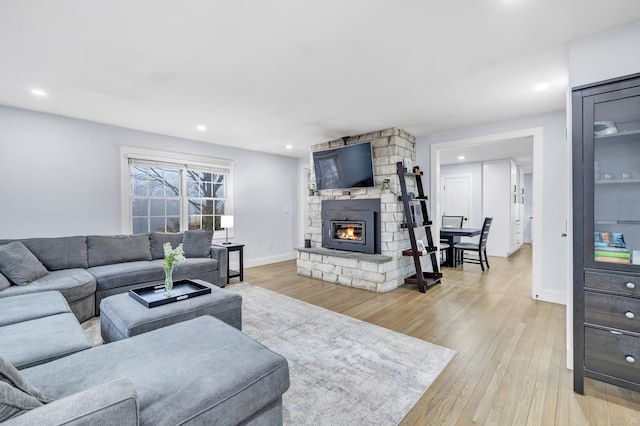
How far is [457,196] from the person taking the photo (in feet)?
26.3

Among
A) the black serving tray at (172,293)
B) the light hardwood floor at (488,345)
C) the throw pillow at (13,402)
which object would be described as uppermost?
the throw pillow at (13,402)

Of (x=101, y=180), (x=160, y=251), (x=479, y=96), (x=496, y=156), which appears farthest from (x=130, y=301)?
(x=496, y=156)

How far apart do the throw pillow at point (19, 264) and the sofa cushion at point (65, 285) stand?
66mm

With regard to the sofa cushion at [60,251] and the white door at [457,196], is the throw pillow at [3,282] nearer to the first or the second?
the sofa cushion at [60,251]

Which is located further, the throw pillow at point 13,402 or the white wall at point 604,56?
the white wall at point 604,56

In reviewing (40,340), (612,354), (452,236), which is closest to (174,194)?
(40,340)

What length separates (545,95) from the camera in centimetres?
321

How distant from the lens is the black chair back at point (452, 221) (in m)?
6.59

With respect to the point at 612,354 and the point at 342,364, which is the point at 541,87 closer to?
the point at 612,354

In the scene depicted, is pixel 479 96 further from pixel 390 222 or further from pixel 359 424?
pixel 359 424

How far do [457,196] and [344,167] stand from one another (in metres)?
4.58

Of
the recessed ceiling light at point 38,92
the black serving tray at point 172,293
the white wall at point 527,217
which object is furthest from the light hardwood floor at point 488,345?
the white wall at point 527,217

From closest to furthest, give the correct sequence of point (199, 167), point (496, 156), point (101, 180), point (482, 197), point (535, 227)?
point (535, 227) → point (101, 180) → point (199, 167) → point (496, 156) → point (482, 197)

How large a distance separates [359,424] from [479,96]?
3.33 metres
